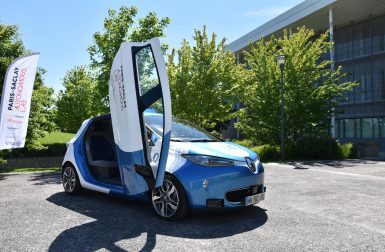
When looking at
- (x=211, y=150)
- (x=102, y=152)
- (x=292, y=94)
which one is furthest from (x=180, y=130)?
(x=292, y=94)

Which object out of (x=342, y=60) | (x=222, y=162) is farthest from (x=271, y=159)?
(x=342, y=60)

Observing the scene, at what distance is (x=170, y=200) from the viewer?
17.5ft

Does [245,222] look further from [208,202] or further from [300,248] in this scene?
[300,248]

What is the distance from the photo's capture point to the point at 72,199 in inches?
276

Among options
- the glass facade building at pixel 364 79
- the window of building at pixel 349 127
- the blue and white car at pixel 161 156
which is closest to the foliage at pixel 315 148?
the glass facade building at pixel 364 79

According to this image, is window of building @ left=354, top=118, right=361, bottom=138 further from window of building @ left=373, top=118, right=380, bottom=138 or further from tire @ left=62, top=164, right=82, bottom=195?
tire @ left=62, top=164, right=82, bottom=195

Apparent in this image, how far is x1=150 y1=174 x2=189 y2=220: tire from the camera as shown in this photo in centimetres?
517

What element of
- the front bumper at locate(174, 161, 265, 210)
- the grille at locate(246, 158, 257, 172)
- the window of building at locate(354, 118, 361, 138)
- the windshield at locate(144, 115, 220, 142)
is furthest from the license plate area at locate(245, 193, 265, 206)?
the window of building at locate(354, 118, 361, 138)

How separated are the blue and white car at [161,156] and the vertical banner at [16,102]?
6.67m

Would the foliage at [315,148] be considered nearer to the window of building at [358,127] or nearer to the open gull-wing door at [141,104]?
the open gull-wing door at [141,104]

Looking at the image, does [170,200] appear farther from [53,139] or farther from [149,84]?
[53,139]

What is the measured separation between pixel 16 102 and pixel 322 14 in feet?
83.9

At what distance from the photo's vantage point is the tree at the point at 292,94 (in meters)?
Result: 20.0

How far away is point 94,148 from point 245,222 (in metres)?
3.50
